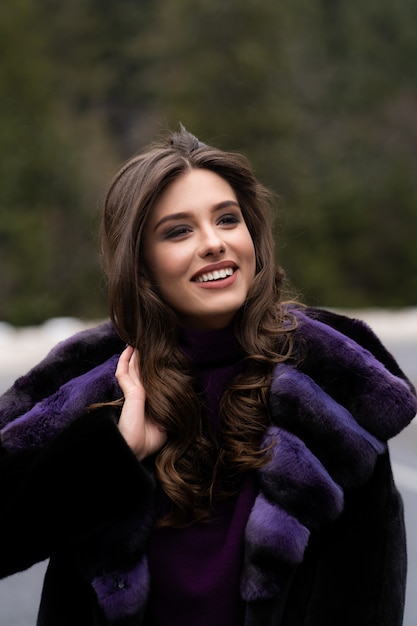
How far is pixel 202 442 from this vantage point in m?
1.94

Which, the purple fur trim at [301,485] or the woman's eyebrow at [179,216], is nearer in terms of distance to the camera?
the purple fur trim at [301,485]

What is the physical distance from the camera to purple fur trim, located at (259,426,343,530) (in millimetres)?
1785

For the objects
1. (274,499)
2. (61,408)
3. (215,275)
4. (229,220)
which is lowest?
(274,499)

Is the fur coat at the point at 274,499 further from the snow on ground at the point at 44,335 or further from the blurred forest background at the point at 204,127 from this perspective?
the blurred forest background at the point at 204,127

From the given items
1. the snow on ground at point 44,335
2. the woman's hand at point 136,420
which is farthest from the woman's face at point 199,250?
the snow on ground at point 44,335

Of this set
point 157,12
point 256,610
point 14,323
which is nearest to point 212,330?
point 256,610

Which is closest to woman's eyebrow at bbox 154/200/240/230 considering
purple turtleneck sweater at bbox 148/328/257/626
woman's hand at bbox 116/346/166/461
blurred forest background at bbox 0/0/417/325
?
woman's hand at bbox 116/346/166/461

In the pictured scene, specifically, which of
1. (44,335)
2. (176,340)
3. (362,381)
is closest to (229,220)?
(176,340)

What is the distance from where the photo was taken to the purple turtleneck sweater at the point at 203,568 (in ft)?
5.97

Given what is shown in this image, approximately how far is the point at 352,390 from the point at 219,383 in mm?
316

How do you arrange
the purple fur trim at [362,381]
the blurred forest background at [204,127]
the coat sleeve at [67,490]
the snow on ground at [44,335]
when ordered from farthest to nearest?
the blurred forest background at [204,127] → the snow on ground at [44,335] → the purple fur trim at [362,381] → the coat sleeve at [67,490]

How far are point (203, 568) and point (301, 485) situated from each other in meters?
0.28

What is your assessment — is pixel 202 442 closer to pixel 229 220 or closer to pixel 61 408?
pixel 61 408

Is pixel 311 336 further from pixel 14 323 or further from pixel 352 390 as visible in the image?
pixel 14 323
